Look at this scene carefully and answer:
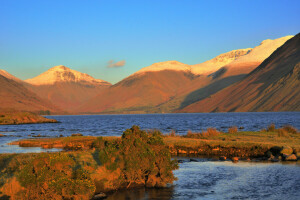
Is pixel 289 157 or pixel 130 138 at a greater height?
pixel 130 138

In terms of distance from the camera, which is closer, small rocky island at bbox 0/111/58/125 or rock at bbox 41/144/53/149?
rock at bbox 41/144/53/149

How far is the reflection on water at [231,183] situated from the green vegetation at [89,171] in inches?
38.0

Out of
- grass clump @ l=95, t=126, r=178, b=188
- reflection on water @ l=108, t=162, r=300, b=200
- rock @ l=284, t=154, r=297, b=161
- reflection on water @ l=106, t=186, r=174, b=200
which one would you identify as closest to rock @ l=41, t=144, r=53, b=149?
reflection on water @ l=108, t=162, r=300, b=200

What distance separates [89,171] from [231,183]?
9.48 meters

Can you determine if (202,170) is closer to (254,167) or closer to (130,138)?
(254,167)

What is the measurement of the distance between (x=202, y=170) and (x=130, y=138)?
8378mm

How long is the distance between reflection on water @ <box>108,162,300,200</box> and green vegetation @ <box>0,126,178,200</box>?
97cm

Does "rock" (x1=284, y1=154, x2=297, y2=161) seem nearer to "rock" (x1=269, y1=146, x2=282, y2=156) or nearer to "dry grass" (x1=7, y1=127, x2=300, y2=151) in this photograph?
"rock" (x1=269, y1=146, x2=282, y2=156)

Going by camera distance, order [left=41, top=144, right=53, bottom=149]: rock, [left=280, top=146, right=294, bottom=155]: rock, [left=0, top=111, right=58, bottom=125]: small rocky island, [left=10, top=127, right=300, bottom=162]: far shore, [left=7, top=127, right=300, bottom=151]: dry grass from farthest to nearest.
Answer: [left=0, top=111, right=58, bottom=125]: small rocky island → [left=41, top=144, right=53, bottom=149]: rock → [left=7, top=127, right=300, bottom=151]: dry grass → [left=10, top=127, right=300, bottom=162]: far shore → [left=280, top=146, right=294, bottom=155]: rock

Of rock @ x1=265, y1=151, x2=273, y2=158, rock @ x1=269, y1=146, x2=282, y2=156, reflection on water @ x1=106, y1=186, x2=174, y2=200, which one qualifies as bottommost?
reflection on water @ x1=106, y1=186, x2=174, y2=200

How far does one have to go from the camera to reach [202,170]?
29.0 m

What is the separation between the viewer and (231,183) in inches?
956

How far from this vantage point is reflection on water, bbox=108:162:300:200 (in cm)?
2112

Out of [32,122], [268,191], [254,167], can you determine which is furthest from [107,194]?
[32,122]
